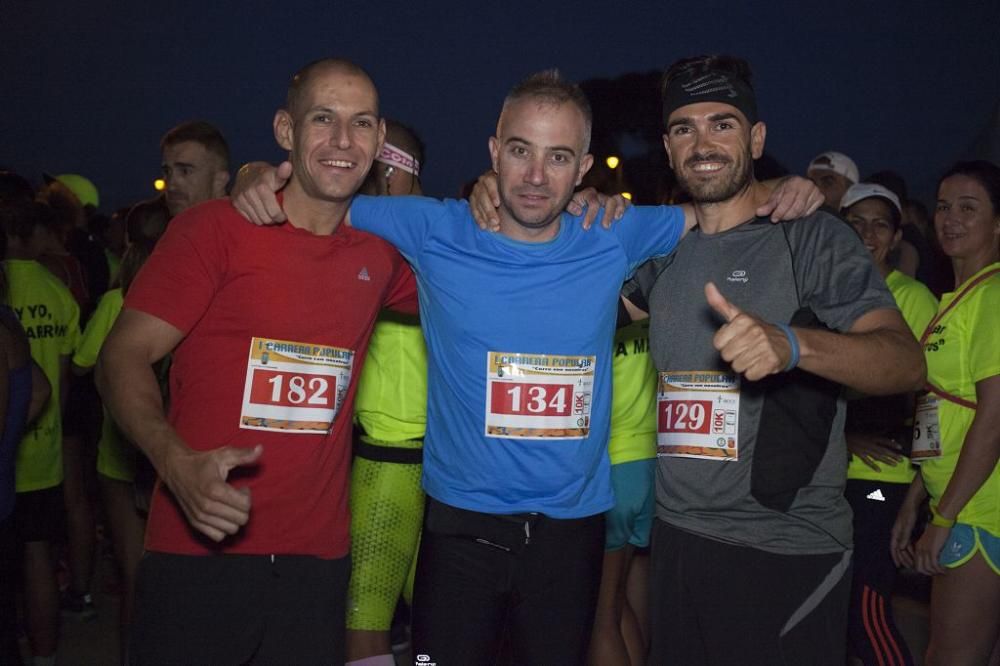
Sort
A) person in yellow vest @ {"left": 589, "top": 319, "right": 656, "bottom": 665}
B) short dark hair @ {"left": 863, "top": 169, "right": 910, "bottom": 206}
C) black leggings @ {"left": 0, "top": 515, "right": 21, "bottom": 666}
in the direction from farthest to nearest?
short dark hair @ {"left": 863, "top": 169, "right": 910, "bottom": 206} < person in yellow vest @ {"left": 589, "top": 319, "right": 656, "bottom": 665} < black leggings @ {"left": 0, "top": 515, "right": 21, "bottom": 666}

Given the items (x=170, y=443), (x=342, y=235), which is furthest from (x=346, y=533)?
(x=342, y=235)

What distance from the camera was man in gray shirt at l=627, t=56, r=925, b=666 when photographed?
8.99ft

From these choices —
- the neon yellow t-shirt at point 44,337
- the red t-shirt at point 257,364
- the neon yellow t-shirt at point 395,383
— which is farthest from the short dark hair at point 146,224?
the red t-shirt at point 257,364

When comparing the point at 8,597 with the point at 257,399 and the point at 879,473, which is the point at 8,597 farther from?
the point at 879,473

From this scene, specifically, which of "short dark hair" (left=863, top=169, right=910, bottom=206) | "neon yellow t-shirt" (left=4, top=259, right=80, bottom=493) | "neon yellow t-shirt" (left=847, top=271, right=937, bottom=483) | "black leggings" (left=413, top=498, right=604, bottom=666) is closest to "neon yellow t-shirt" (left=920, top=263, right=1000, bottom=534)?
"neon yellow t-shirt" (left=847, top=271, right=937, bottom=483)

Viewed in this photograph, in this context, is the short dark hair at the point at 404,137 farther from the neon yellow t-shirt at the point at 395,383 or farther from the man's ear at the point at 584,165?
the man's ear at the point at 584,165

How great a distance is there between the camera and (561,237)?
3.14 m

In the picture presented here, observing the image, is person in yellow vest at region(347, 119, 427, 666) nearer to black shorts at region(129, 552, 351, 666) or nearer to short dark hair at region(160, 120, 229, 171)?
short dark hair at region(160, 120, 229, 171)

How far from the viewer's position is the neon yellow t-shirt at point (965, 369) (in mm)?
3670

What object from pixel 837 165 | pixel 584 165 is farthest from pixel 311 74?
pixel 837 165

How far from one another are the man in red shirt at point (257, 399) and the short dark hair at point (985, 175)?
2.71m

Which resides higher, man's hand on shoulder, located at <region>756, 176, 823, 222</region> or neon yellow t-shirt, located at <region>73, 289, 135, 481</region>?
man's hand on shoulder, located at <region>756, 176, 823, 222</region>

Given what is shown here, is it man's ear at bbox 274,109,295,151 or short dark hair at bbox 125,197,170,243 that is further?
short dark hair at bbox 125,197,170,243

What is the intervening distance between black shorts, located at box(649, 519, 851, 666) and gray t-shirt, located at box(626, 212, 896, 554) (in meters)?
0.05
